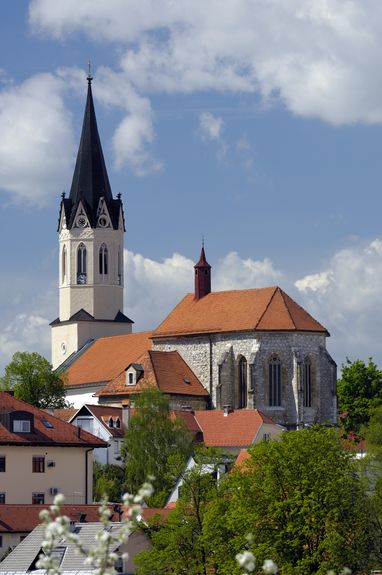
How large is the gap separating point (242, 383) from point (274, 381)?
222cm

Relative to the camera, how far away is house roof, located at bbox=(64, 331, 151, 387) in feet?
342

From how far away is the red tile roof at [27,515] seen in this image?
5216 cm

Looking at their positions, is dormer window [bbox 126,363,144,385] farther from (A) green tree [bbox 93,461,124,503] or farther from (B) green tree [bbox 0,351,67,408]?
(A) green tree [bbox 93,461,124,503]

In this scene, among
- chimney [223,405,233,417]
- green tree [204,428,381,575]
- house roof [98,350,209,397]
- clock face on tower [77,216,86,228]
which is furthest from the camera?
clock face on tower [77,216,86,228]

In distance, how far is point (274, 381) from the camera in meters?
95.6

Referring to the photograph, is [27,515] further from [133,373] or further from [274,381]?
[274,381]

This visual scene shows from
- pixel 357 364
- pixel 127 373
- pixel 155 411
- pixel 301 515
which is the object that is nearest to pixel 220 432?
pixel 155 411

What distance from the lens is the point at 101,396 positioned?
97188 millimetres

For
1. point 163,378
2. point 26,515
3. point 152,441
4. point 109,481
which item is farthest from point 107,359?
point 26,515

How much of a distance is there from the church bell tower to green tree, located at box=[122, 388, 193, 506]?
114 ft

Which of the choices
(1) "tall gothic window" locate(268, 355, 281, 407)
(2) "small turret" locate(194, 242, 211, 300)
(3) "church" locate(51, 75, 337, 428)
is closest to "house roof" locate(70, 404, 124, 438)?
(3) "church" locate(51, 75, 337, 428)

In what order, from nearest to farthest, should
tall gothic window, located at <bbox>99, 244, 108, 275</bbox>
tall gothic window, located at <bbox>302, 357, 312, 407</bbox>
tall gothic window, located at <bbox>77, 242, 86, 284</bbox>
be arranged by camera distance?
tall gothic window, located at <bbox>302, 357, 312, 407</bbox> → tall gothic window, located at <bbox>77, 242, 86, 284</bbox> → tall gothic window, located at <bbox>99, 244, 108, 275</bbox>

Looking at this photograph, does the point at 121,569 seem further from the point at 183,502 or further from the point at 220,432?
the point at 220,432

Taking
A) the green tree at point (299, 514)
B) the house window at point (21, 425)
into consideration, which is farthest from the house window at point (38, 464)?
the green tree at point (299, 514)
